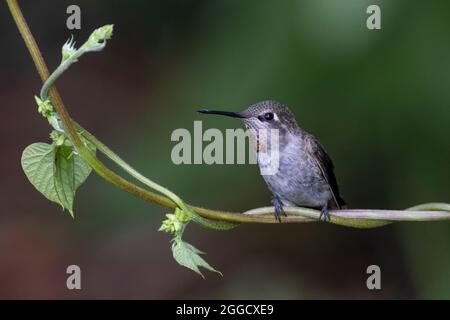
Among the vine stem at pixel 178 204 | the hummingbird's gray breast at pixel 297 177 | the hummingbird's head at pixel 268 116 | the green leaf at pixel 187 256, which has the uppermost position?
the hummingbird's head at pixel 268 116

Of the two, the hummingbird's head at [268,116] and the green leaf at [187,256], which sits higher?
the hummingbird's head at [268,116]

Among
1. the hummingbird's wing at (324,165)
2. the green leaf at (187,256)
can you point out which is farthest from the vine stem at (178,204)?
the hummingbird's wing at (324,165)

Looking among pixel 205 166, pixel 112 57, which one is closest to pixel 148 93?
pixel 112 57

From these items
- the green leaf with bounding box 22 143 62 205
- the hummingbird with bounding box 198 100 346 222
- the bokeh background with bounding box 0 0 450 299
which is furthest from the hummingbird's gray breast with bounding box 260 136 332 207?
the green leaf with bounding box 22 143 62 205

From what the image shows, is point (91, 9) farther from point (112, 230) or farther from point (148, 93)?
point (112, 230)

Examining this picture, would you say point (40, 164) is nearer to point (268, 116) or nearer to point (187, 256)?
point (187, 256)

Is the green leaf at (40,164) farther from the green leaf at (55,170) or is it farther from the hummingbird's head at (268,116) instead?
the hummingbird's head at (268,116)

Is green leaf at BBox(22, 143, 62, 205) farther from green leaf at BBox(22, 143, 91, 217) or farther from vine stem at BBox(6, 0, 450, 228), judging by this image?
vine stem at BBox(6, 0, 450, 228)
